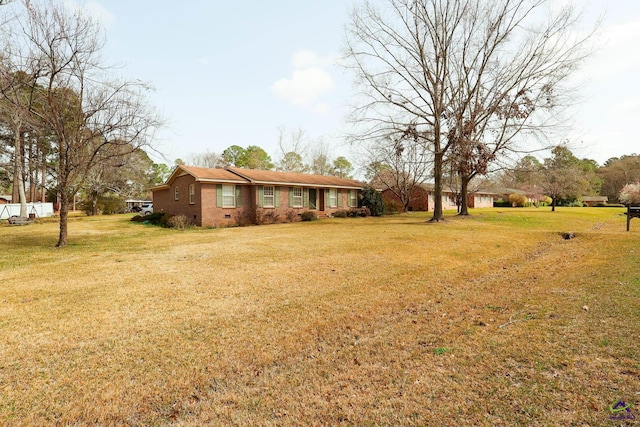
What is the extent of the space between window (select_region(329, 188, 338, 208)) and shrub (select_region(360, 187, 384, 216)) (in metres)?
3.31

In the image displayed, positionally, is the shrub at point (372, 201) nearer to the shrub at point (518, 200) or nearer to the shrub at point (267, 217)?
the shrub at point (267, 217)

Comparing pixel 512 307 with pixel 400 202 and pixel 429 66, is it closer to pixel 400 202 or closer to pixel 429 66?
pixel 429 66

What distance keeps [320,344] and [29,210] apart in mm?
37210

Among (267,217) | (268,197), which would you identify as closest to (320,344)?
(267,217)

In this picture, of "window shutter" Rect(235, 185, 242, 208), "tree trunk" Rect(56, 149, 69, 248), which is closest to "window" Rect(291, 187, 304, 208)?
"window shutter" Rect(235, 185, 242, 208)

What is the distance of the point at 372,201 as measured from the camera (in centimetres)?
2928

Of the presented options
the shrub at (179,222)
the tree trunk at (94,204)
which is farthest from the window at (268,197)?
the tree trunk at (94,204)

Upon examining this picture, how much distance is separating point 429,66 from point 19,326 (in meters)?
23.2

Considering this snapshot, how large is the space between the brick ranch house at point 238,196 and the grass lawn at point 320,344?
39.3 feet

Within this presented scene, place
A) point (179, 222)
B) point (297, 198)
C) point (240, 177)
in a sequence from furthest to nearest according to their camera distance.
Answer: point (297, 198)
point (240, 177)
point (179, 222)

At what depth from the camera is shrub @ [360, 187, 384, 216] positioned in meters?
29.2

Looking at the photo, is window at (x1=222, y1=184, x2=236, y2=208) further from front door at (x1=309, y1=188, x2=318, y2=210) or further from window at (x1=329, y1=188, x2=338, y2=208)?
window at (x1=329, y1=188, x2=338, y2=208)

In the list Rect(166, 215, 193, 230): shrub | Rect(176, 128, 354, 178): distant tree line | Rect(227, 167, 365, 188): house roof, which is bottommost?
Rect(166, 215, 193, 230): shrub

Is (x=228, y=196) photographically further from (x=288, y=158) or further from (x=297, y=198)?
(x=288, y=158)
